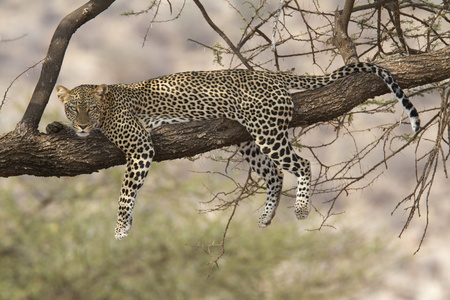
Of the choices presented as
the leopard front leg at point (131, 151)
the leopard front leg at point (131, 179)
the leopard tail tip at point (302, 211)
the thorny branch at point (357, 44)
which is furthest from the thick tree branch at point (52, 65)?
the leopard tail tip at point (302, 211)

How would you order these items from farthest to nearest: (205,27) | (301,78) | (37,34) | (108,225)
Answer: (37,34) → (205,27) → (108,225) → (301,78)

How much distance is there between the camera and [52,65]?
5867mm

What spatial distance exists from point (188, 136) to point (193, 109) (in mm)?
280

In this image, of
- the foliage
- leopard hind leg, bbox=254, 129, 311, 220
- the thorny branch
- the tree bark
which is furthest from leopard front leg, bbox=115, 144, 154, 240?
the foliage

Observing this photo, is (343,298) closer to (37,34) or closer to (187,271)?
(187,271)

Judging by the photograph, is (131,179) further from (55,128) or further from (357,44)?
(357,44)

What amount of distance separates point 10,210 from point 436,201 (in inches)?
644

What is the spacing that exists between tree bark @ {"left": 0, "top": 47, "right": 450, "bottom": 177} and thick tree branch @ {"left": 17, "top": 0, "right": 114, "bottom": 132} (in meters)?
0.14

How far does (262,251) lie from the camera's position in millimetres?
20859

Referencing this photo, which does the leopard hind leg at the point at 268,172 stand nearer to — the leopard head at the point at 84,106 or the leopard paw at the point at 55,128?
the leopard head at the point at 84,106

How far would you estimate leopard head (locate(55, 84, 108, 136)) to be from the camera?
5.64 meters


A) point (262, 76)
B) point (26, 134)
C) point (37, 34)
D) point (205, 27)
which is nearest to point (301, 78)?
point (262, 76)

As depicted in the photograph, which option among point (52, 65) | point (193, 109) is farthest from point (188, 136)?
point (52, 65)

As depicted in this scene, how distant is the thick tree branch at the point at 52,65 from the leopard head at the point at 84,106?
0.15 m
